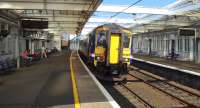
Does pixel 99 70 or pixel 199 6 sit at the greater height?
pixel 199 6

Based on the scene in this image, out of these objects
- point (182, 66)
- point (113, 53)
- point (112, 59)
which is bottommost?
point (182, 66)

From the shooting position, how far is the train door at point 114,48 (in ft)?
71.3

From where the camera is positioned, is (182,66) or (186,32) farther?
(186,32)

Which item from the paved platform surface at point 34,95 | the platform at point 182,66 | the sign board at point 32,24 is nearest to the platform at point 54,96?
the paved platform surface at point 34,95

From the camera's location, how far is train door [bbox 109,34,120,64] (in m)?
21.7

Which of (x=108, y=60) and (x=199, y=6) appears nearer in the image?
(x=108, y=60)

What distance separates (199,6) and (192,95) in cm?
1872

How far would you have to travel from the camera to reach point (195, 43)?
43.3 metres

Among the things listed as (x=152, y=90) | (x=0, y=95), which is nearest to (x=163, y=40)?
(x=152, y=90)

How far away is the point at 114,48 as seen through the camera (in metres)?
21.9

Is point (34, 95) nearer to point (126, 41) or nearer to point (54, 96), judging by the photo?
point (54, 96)

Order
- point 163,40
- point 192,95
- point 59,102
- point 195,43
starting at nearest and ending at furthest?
point 59,102
point 192,95
point 195,43
point 163,40

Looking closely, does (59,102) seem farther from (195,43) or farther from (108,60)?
(195,43)

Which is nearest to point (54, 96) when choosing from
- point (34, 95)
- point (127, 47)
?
point (34, 95)
